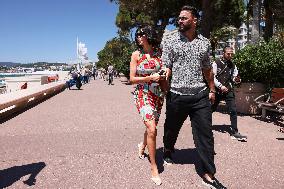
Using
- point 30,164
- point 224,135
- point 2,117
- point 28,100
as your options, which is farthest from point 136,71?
point 28,100

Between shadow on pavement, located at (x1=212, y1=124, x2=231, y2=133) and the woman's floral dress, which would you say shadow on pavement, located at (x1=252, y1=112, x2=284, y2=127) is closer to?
shadow on pavement, located at (x1=212, y1=124, x2=231, y2=133)

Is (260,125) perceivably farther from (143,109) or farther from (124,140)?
(143,109)

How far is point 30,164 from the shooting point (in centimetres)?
525

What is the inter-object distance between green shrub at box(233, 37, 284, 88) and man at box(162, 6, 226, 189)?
5332 millimetres

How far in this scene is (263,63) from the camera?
9.16 metres

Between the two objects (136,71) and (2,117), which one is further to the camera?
(2,117)

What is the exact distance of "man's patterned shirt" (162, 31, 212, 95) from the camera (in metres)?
4.27

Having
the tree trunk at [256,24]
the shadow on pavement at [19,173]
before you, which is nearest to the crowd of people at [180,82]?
the shadow on pavement at [19,173]

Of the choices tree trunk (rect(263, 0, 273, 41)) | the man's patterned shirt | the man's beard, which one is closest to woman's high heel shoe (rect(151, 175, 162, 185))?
the man's patterned shirt

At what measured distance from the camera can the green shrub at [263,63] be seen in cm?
916

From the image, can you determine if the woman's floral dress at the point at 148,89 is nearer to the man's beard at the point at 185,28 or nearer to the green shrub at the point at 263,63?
the man's beard at the point at 185,28

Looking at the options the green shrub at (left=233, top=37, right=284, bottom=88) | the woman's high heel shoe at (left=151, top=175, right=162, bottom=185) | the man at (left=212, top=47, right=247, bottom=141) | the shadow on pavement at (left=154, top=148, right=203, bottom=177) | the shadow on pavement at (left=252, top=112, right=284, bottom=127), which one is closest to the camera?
the woman's high heel shoe at (left=151, top=175, right=162, bottom=185)

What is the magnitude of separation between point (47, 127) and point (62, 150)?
2.67 m

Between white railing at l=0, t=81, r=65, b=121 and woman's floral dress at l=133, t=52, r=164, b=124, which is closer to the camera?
woman's floral dress at l=133, t=52, r=164, b=124
